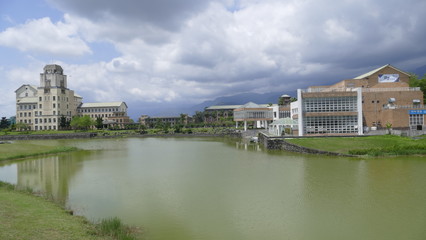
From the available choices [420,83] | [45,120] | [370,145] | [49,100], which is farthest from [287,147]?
[45,120]

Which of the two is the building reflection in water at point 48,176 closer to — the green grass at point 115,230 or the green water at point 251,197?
the green water at point 251,197

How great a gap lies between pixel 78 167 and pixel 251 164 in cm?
1576

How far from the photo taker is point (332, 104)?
148 feet

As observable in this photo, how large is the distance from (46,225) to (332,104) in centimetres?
4221

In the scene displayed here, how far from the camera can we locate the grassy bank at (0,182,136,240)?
959cm

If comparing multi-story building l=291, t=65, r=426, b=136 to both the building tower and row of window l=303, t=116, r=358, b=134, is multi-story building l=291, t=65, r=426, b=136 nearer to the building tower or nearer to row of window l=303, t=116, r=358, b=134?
row of window l=303, t=116, r=358, b=134

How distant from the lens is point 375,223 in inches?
477

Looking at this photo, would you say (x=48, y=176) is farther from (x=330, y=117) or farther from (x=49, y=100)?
(x=49, y=100)

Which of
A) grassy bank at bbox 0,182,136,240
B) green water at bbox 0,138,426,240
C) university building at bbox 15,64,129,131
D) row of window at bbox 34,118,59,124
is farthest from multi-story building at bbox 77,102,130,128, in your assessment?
grassy bank at bbox 0,182,136,240

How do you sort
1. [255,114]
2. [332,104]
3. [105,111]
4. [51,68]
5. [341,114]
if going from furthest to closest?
[105,111] < [51,68] < [255,114] < [332,104] < [341,114]

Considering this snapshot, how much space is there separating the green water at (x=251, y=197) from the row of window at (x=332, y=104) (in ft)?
58.9

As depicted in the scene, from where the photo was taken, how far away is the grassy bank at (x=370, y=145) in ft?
102

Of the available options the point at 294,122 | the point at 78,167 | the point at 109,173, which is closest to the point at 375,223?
the point at 109,173

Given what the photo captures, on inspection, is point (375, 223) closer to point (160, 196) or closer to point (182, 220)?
point (182, 220)
